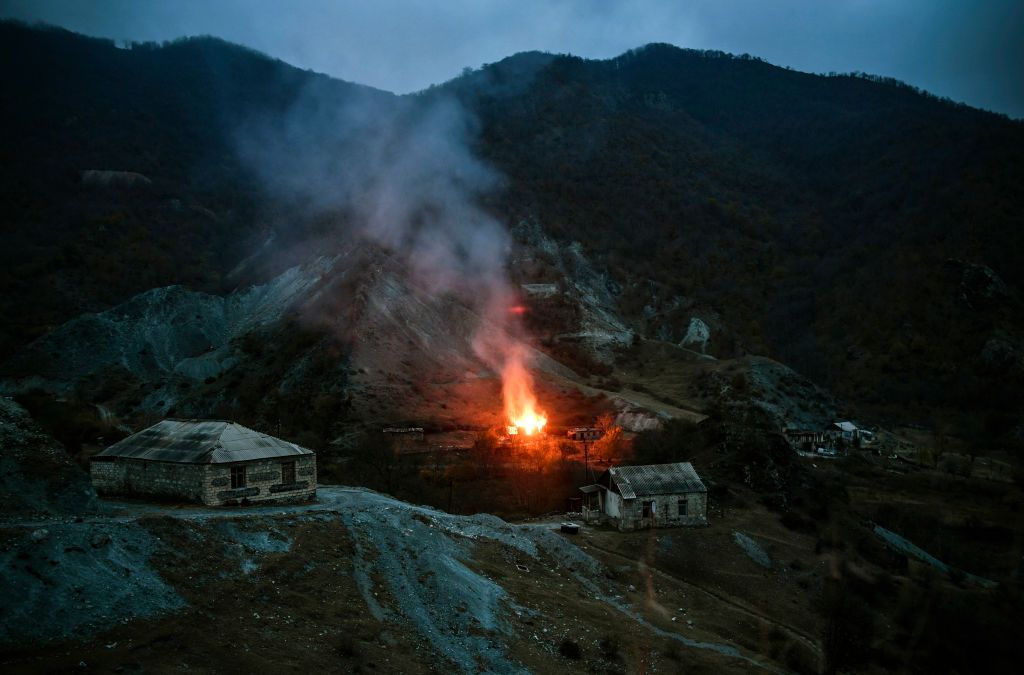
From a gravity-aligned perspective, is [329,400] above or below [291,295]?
below

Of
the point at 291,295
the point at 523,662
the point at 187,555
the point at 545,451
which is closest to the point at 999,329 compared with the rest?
the point at 545,451

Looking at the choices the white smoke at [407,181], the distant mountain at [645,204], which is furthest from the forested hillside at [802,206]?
the white smoke at [407,181]

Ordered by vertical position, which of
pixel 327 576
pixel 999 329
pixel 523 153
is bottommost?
pixel 327 576

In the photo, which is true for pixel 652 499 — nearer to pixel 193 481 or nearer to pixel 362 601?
pixel 362 601

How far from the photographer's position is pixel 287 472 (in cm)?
2600

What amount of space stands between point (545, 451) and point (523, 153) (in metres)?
98.3

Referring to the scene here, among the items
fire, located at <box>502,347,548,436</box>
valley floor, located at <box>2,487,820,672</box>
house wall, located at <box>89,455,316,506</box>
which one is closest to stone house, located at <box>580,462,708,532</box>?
valley floor, located at <box>2,487,820,672</box>

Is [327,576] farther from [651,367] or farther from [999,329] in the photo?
[999,329]

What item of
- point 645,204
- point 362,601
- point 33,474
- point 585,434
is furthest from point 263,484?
point 645,204

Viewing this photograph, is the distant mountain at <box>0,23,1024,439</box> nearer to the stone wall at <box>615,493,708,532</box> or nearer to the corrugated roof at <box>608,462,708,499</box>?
the corrugated roof at <box>608,462,708,499</box>

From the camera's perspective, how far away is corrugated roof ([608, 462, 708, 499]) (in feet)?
115

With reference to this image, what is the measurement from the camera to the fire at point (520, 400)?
60.2 meters

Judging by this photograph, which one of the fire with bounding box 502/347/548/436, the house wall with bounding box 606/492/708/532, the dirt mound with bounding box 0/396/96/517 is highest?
the dirt mound with bounding box 0/396/96/517

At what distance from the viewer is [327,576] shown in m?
17.5
